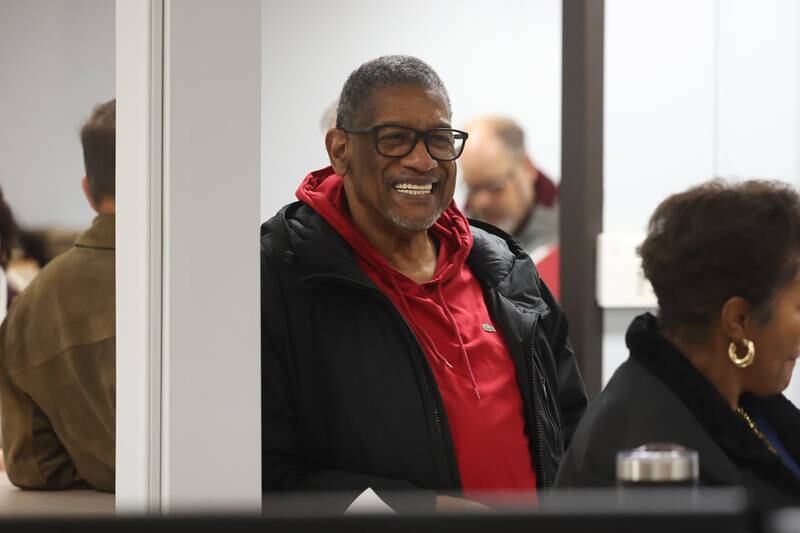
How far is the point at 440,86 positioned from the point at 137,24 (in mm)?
742

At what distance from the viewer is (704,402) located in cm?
148

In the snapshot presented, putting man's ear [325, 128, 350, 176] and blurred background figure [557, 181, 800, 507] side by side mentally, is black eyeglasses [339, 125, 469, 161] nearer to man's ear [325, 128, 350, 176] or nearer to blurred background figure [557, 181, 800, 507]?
man's ear [325, 128, 350, 176]

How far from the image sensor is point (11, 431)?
5.21ft

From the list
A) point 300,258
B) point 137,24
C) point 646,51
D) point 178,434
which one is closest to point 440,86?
point 300,258

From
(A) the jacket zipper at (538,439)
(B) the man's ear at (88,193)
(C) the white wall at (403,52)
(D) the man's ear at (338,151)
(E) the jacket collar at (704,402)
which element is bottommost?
(A) the jacket zipper at (538,439)

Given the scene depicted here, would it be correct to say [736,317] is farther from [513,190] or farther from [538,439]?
[513,190]

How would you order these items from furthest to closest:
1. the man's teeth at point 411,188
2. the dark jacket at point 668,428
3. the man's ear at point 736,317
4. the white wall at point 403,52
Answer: the white wall at point 403,52, the man's teeth at point 411,188, the man's ear at point 736,317, the dark jacket at point 668,428

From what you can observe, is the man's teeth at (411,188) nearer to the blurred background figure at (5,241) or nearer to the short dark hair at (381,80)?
the short dark hair at (381,80)

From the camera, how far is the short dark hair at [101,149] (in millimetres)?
1594

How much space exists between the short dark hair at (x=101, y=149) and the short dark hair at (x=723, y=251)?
0.75 meters

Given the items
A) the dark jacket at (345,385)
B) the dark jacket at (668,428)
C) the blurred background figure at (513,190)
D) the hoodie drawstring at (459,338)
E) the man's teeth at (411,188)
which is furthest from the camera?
the blurred background figure at (513,190)

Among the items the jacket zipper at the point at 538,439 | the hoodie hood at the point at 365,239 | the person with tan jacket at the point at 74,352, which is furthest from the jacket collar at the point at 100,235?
the jacket zipper at the point at 538,439

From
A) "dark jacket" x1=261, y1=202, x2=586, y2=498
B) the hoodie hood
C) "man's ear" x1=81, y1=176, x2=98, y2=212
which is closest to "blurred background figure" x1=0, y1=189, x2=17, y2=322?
"man's ear" x1=81, y1=176, x2=98, y2=212

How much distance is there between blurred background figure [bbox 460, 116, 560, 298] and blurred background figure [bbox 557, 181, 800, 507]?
299 centimetres
